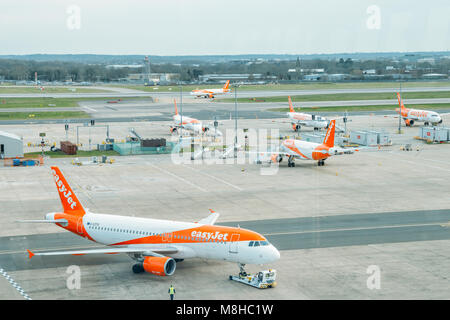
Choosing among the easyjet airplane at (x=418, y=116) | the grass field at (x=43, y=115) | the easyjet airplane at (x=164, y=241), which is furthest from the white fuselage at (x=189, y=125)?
the easyjet airplane at (x=164, y=241)

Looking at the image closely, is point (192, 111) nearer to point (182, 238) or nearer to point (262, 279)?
point (182, 238)

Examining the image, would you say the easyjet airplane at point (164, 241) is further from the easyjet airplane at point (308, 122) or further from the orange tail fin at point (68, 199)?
the easyjet airplane at point (308, 122)

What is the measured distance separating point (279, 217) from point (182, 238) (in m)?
20.0

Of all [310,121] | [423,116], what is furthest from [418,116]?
[310,121]

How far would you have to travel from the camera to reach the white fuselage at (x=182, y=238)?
42.8m

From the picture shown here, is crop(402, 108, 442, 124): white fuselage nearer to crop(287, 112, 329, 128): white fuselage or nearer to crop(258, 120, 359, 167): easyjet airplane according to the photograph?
crop(287, 112, 329, 128): white fuselage

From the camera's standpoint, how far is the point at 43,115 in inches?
6639

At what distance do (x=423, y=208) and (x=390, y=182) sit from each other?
14546 mm

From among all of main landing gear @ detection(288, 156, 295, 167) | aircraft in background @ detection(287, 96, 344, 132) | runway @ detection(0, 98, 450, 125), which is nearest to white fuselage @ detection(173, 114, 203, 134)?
aircraft in background @ detection(287, 96, 344, 132)

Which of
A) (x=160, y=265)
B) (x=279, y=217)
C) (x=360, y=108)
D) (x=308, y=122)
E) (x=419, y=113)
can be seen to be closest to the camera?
(x=160, y=265)

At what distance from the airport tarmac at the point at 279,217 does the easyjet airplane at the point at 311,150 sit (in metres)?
1.74

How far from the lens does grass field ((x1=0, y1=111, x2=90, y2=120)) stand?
16438 centimetres

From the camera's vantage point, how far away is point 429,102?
192000mm
